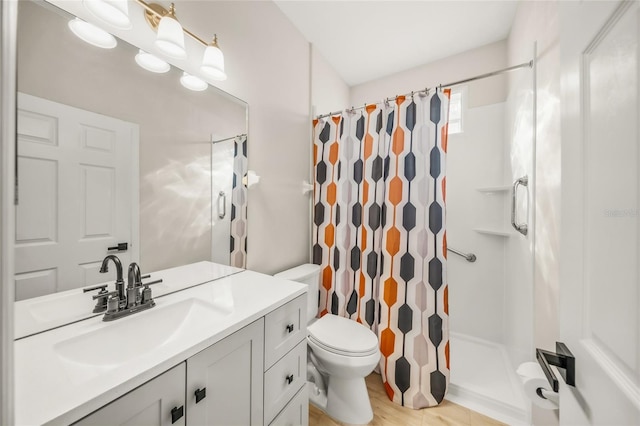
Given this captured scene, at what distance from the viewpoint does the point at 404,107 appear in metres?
1.63

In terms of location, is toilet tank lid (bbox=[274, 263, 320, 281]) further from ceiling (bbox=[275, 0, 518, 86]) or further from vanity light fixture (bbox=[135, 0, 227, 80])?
ceiling (bbox=[275, 0, 518, 86])

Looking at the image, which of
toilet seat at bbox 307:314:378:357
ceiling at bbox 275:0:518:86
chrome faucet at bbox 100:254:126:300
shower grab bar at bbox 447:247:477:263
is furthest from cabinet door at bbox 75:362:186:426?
shower grab bar at bbox 447:247:477:263

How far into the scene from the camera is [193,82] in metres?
1.16

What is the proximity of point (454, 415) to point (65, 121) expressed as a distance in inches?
91.8

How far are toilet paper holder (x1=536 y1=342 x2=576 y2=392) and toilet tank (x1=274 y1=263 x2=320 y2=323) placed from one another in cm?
126

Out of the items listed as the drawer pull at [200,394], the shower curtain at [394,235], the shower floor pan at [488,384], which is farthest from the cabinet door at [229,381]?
the shower floor pan at [488,384]

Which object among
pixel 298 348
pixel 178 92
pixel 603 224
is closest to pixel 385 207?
pixel 298 348

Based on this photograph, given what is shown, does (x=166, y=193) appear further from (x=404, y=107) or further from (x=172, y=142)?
(x=404, y=107)

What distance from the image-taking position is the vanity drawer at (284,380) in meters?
0.93

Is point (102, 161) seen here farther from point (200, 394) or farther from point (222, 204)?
point (200, 394)

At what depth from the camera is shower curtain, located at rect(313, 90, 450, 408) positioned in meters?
1.49

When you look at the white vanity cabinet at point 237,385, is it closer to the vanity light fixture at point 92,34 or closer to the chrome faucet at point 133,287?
the chrome faucet at point 133,287

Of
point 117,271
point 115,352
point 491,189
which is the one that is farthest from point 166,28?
point 491,189

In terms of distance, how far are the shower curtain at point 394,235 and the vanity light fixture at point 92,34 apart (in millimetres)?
1372
